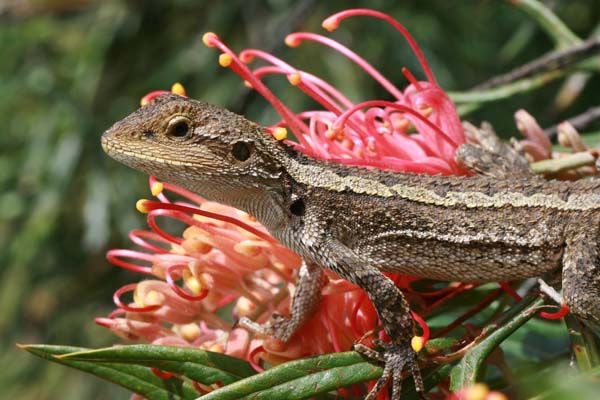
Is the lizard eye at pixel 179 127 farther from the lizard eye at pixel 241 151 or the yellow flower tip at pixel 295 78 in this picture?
the yellow flower tip at pixel 295 78

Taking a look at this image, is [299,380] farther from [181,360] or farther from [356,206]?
[356,206]

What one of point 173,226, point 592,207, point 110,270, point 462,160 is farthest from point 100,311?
point 592,207

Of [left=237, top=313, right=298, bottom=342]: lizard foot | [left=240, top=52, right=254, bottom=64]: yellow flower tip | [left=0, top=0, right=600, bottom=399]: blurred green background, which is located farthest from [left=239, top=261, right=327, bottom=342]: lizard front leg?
[left=0, top=0, right=600, bottom=399]: blurred green background

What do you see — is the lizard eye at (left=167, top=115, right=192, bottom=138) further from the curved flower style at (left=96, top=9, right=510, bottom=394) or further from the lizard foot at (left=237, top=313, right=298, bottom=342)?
the lizard foot at (left=237, top=313, right=298, bottom=342)

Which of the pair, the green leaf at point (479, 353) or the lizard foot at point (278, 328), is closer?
the green leaf at point (479, 353)

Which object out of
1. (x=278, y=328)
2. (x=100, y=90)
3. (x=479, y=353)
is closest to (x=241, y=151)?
(x=278, y=328)

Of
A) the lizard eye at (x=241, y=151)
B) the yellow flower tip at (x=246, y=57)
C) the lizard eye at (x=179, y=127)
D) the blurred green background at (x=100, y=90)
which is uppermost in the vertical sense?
the yellow flower tip at (x=246, y=57)

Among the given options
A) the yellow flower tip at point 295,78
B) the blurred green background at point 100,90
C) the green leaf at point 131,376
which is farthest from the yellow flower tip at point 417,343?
the blurred green background at point 100,90
